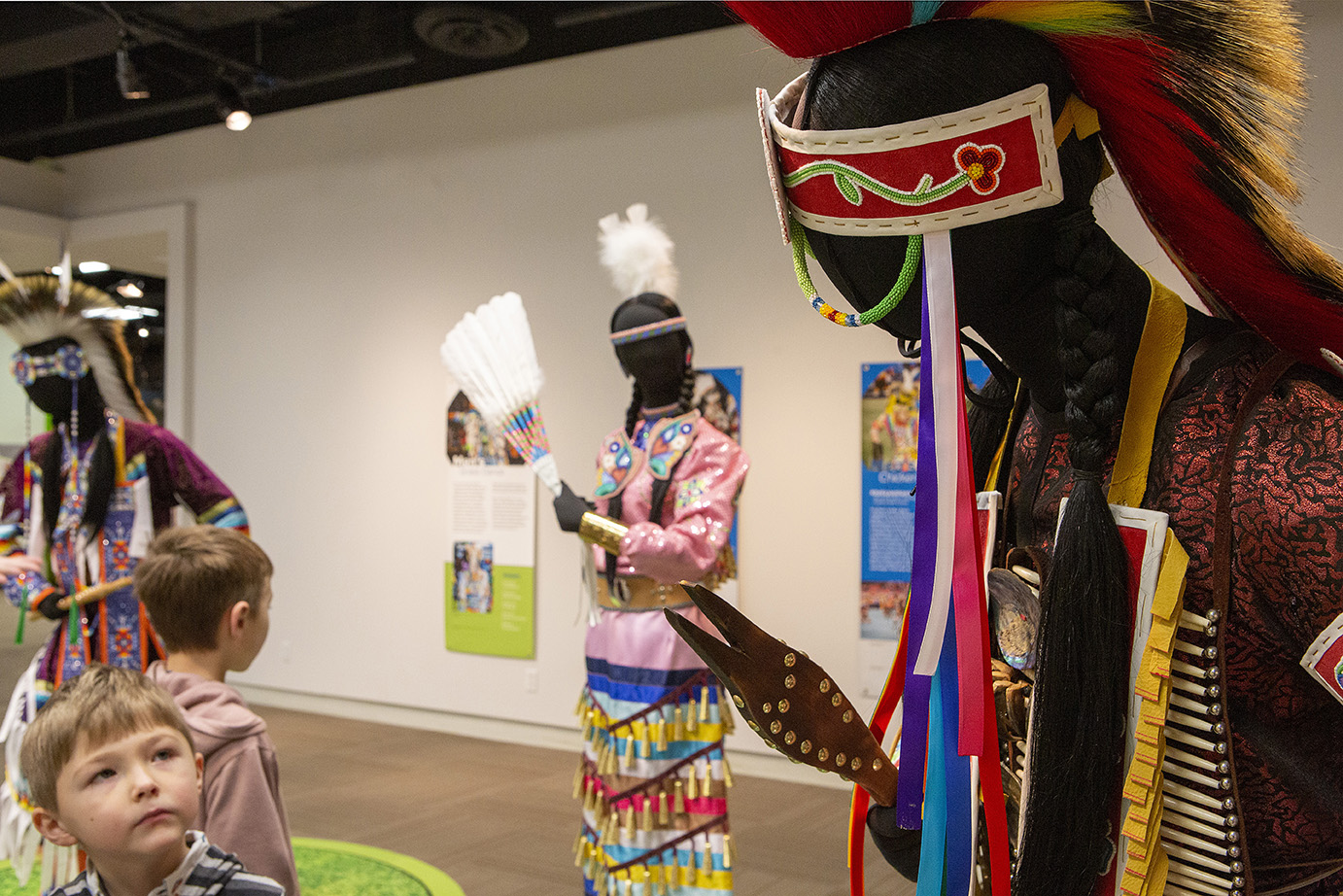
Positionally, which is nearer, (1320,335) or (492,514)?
(1320,335)

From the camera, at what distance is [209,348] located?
6.94 meters

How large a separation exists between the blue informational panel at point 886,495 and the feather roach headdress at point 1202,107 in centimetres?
382

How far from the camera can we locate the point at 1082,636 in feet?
2.79

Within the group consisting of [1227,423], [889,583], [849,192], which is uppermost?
[849,192]

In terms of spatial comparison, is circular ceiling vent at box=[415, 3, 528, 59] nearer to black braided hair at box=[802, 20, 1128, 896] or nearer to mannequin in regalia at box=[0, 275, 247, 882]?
mannequin in regalia at box=[0, 275, 247, 882]

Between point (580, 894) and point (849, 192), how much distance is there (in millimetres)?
3162

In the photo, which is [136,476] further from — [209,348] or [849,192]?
[209,348]

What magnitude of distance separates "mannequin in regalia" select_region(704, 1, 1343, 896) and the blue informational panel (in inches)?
151

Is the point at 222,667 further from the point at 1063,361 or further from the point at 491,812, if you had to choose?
the point at 491,812

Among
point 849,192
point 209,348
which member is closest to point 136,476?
point 849,192

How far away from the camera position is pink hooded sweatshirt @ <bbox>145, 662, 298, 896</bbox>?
1700 millimetres

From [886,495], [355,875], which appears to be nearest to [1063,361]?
[355,875]

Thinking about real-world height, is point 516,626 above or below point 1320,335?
below

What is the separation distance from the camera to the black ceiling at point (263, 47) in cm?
529
